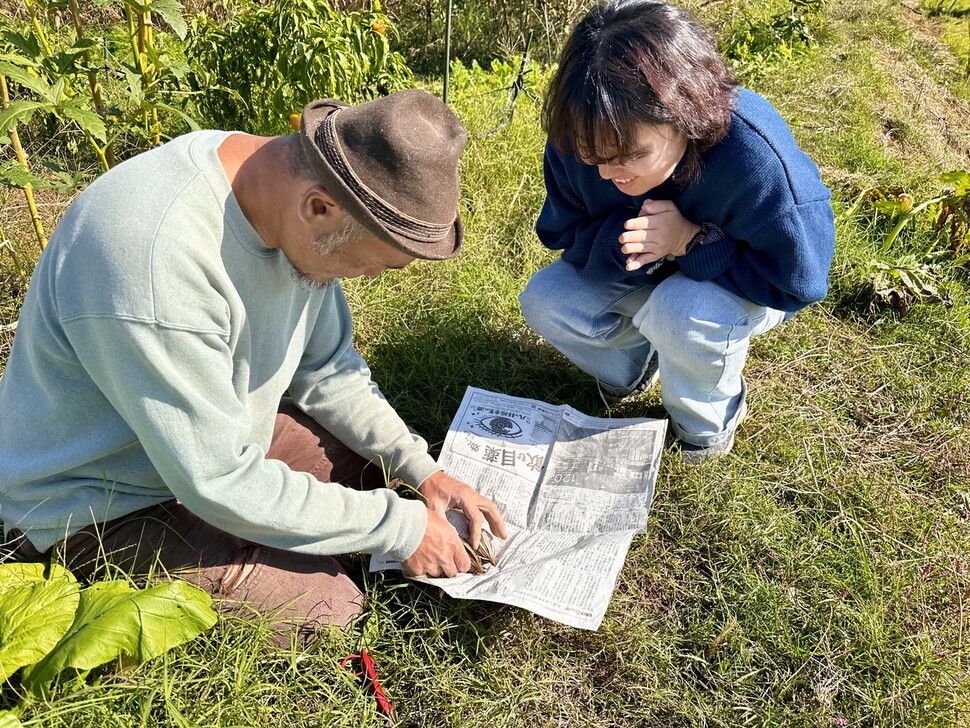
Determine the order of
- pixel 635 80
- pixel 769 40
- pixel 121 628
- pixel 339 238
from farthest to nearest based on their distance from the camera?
pixel 769 40 → pixel 635 80 → pixel 121 628 → pixel 339 238

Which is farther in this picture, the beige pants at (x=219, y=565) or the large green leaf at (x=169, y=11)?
the large green leaf at (x=169, y=11)

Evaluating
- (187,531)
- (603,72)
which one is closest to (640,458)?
(603,72)

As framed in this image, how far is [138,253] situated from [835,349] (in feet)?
8.83

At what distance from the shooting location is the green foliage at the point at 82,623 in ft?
5.19

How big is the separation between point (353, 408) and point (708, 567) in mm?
1167

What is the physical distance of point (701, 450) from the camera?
260 cm

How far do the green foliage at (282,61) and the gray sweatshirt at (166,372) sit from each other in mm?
1880

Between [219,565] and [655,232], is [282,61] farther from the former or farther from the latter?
[219,565]

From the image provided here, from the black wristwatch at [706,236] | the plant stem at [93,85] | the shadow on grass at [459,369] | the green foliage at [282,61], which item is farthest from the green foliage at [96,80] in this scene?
the black wristwatch at [706,236]

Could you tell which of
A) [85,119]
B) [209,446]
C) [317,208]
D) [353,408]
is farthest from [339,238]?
[85,119]

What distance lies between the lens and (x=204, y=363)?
145cm

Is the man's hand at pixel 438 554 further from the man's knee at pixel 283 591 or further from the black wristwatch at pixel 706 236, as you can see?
the black wristwatch at pixel 706 236

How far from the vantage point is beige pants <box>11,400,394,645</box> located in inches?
72.9

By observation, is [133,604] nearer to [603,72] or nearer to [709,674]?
[709,674]
